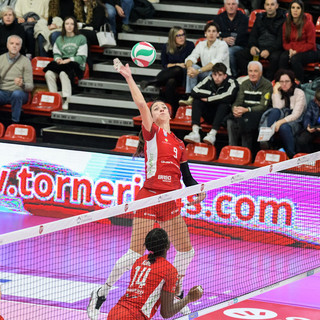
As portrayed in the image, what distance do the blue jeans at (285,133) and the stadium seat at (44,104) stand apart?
15.1 feet

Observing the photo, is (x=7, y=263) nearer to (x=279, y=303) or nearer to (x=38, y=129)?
(x=279, y=303)

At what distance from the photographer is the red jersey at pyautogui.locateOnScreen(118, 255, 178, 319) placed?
707 cm

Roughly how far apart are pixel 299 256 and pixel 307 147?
9.03ft

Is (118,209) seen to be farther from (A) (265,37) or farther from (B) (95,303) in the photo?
(A) (265,37)

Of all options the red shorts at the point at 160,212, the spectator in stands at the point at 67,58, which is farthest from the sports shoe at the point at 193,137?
the red shorts at the point at 160,212

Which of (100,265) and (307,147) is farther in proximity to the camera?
(307,147)

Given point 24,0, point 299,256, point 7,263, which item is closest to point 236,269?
point 299,256

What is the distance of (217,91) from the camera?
44.9 feet

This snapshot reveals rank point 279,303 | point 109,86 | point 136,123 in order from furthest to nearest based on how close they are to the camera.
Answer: point 109,86 → point 136,123 → point 279,303

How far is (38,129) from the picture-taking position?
15.9 meters

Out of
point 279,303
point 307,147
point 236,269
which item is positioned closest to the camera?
point 279,303

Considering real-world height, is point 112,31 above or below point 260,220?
above

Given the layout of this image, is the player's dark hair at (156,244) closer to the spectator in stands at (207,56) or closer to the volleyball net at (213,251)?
the volleyball net at (213,251)

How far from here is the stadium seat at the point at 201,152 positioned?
13.4 metres
